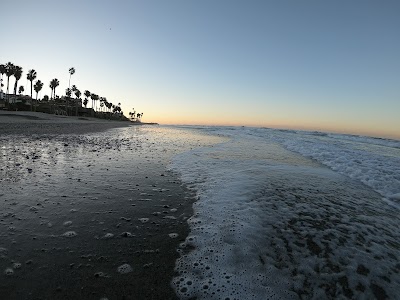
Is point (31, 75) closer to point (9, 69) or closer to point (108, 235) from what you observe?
point (9, 69)

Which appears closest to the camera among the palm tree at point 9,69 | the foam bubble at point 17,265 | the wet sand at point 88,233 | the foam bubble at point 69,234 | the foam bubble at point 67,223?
the wet sand at point 88,233

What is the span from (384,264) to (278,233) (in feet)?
5.10

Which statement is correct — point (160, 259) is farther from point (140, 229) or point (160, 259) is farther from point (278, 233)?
point (278, 233)

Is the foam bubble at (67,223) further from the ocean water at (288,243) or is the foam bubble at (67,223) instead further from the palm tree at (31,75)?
the palm tree at (31,75)

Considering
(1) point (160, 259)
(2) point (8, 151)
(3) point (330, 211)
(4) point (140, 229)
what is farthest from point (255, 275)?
(2) point (8, 151)

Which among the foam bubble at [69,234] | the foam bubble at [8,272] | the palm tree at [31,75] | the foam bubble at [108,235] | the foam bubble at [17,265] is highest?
the palm tree at [31,75]

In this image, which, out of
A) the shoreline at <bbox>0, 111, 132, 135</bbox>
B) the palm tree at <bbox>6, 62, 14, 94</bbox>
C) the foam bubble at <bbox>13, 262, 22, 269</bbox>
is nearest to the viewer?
the foam bubble at <bbox>13, 262, 22, 269</bbox>

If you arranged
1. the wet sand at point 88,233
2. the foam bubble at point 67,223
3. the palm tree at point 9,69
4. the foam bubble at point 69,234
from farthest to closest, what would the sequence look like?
the palm tree at point 9,69 → the foam bubble at point 67,223 → the foam bubble at point 69,234 → the wet sand at point 88,233

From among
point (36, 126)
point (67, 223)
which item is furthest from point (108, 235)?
point (36, 126)

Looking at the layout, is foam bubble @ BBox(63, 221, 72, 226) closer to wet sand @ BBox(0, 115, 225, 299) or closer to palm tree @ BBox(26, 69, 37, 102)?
wet sand @ BBox(0, 115, 225, 299)

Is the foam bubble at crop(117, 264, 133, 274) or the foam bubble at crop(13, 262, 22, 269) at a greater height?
the foam bubble at crop(117, 264, 133, 274)

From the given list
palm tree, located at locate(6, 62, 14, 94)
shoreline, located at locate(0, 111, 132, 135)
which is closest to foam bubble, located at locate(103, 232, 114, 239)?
shoreline, located at locate(0, 111, 132, 135)

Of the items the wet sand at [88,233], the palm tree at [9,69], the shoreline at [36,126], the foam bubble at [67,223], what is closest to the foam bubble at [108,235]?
the wet sand at [88,233]

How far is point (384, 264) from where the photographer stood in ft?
12.1
